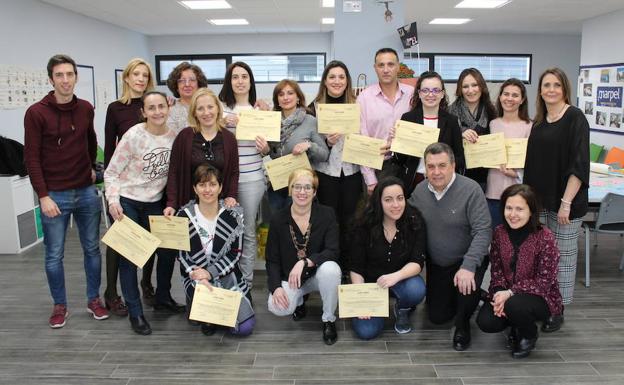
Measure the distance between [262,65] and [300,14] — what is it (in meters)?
3.56

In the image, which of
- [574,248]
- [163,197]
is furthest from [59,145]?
[574,248]

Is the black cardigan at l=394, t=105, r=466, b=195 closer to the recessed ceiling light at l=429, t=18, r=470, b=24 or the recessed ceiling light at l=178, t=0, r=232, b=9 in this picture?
the recessed ceiling light at l=178, t=0, r=232, b=9

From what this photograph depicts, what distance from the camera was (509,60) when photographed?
40.3ft

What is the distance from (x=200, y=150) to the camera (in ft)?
9.71

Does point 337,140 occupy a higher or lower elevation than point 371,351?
higher

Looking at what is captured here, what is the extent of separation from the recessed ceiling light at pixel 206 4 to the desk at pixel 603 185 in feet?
18.5

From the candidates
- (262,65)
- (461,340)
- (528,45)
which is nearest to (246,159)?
(461,340)

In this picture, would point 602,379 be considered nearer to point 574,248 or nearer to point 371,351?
point 574,248

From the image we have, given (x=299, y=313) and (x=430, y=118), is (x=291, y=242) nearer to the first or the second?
(x=299, y=313)

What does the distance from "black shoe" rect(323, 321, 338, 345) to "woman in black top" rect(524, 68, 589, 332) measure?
128 cm

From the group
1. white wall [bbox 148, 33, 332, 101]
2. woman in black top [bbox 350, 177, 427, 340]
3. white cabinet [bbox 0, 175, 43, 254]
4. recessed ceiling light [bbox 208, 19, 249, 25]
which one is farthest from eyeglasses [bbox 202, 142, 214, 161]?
white wall [bbox 148, 33, 332, 101]

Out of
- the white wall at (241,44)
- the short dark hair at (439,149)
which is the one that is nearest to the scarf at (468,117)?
the short dark hair at (439,149)

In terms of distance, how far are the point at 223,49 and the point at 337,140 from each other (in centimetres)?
958

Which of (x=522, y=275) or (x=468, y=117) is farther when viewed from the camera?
(x=468, y=117)
